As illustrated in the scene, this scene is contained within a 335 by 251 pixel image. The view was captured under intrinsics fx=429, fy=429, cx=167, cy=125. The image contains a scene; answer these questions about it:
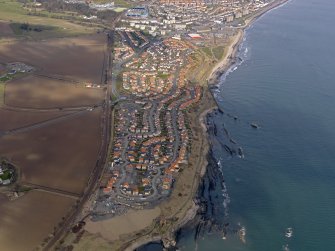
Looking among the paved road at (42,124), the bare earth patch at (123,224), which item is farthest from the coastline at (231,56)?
the bare earth patch at (123,224)

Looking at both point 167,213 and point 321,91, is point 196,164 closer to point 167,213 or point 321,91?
point 167,213

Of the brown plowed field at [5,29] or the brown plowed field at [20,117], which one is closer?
the brown plowed field at [20,117]

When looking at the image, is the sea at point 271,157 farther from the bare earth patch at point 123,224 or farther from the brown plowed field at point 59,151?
the brown plowed field at point 59,151

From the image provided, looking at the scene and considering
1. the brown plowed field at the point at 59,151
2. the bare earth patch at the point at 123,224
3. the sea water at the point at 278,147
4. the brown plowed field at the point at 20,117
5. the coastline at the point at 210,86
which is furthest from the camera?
the brown plowed field at the point at 20,117

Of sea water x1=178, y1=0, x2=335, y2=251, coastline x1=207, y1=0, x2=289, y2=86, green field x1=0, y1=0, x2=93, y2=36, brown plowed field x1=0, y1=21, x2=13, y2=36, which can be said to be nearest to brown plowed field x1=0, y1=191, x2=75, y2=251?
sea water x1=178, y1=0, x2=335, y2=251

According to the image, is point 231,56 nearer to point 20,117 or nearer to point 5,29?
point 20,117

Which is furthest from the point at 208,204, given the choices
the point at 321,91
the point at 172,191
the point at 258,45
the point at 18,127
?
the point at 258,45

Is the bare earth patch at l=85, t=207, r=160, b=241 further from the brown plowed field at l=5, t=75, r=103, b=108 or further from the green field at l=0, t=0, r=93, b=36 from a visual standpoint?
the green field at l=0, t=0, r=93, b=36

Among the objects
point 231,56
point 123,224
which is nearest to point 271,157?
point 123,224
